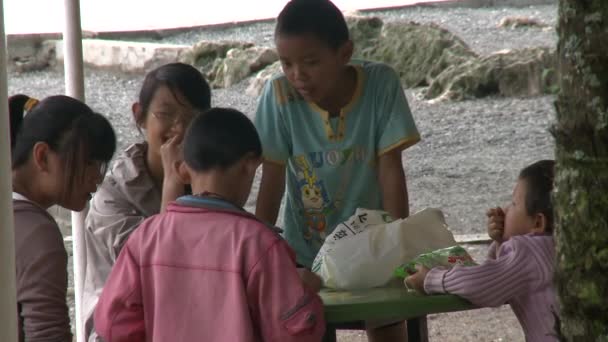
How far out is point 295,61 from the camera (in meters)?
3.59

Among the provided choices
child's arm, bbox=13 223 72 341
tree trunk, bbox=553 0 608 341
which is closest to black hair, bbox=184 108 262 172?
child's arm, bbox=13 223 72 341

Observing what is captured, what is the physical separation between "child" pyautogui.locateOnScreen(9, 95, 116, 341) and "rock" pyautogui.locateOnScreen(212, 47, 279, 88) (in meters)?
8.08

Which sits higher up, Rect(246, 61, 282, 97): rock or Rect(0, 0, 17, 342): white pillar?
Rect(0, 0, 17, 342): white pillar

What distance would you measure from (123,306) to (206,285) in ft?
0.65

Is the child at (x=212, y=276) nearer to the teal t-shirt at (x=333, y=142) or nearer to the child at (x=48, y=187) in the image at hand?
the child at (x=48, y=187)

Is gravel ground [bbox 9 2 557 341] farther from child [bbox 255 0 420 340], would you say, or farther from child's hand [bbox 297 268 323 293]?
child's hand [bbox 297 268 323 293]

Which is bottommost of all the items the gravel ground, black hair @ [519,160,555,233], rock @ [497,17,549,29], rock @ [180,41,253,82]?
the gravel ground

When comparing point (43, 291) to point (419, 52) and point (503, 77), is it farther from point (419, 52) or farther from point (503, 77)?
point (419, 52)

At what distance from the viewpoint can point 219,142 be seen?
2.95 metres

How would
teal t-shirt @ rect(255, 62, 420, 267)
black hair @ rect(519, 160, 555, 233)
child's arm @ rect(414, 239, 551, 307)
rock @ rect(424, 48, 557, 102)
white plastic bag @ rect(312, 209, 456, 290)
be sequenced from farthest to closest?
1. rock @ rect(424, 48, 557, 102)
2. teal t-shirt @ rect(255, 62, 420, 267)
3. black hair @ rect(519, 160, 555, 233)
4. white plastic bag @ rect(312, 209, 456, 290)
5. child's arm @ rect(414, 239, 551, 307)

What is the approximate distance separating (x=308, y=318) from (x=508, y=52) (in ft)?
26.4

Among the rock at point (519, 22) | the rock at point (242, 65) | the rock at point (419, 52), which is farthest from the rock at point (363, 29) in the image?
the rock at point (519, 22)

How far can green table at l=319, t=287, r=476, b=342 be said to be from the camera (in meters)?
2.83

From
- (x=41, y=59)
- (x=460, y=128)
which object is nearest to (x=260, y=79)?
(x=460, y=128)
